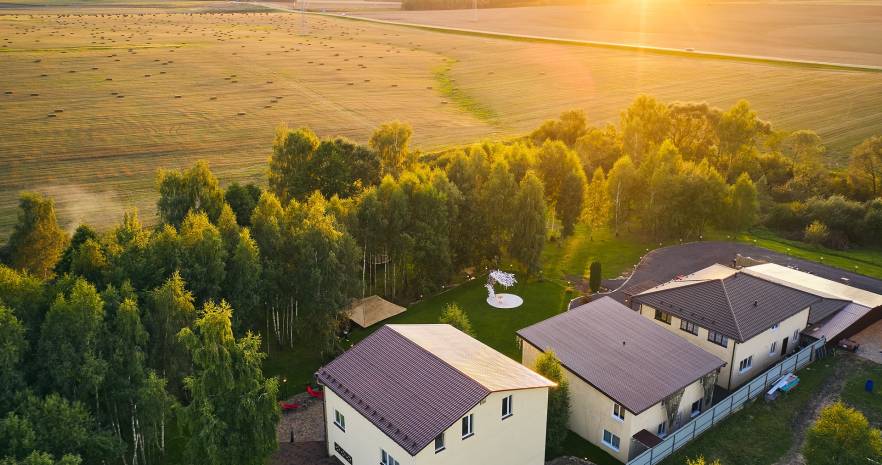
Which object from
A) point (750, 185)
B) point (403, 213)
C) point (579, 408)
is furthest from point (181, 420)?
point (750, 185)

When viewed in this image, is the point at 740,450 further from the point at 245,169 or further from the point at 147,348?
the point at 245,169

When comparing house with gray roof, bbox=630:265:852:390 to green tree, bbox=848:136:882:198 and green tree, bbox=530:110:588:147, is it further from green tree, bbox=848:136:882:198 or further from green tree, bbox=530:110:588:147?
green tree, bbox=530:110:588:147

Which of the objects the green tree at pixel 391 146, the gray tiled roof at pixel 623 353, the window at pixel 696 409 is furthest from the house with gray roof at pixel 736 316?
the green tree at pixel 391 146

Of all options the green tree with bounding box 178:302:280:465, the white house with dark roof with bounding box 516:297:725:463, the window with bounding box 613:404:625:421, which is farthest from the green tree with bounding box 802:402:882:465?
the green tree with bounding box 178:302:280:465

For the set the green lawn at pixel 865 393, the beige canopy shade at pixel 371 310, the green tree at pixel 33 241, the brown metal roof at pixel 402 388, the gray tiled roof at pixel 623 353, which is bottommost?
the green lawn at pixel 865 393

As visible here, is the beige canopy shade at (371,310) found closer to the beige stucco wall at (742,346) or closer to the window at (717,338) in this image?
the beige stucco wall at (742,346)

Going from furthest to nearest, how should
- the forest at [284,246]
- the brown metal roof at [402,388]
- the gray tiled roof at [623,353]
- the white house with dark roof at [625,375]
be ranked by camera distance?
the gray tiled roof at [623,353], the white house with dark roof at [625,375], the brown metal roof at [402,388], the forest at [284,246]

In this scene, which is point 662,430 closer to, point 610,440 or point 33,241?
point 610,440

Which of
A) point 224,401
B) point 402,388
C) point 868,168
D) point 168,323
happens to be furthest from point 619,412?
point 868,168
